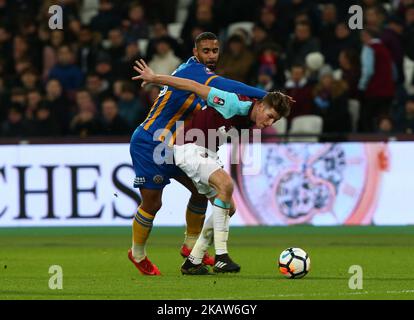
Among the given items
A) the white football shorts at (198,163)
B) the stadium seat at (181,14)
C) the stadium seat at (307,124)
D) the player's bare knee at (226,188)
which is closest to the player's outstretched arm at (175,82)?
the white football shorts at (198,163)

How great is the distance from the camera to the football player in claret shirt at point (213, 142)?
427 inches

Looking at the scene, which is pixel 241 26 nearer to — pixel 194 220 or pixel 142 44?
pixel 142 44

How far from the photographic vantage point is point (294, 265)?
35.5 feet

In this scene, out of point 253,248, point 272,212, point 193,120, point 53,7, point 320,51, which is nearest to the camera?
point 193,120

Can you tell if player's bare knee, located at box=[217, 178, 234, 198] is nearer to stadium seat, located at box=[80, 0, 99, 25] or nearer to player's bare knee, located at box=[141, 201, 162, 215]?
player's bare knee, located at box=[141, 201, 162, 215]

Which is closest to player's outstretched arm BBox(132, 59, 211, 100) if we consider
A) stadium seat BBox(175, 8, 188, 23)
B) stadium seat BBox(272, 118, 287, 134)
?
stadium seat BBox(272, 118, 287, 134)

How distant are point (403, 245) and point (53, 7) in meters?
8.27

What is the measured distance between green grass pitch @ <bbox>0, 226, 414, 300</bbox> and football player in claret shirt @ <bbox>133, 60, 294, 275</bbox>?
0.28 metres

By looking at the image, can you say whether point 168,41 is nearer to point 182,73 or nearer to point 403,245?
point 403,245

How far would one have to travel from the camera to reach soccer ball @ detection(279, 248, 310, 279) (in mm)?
10820

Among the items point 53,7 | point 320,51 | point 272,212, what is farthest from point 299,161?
point 53,7

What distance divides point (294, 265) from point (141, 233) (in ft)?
5.13

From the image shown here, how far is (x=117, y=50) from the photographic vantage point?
65.5 ft

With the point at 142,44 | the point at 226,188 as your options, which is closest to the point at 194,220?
the point at 226,188
